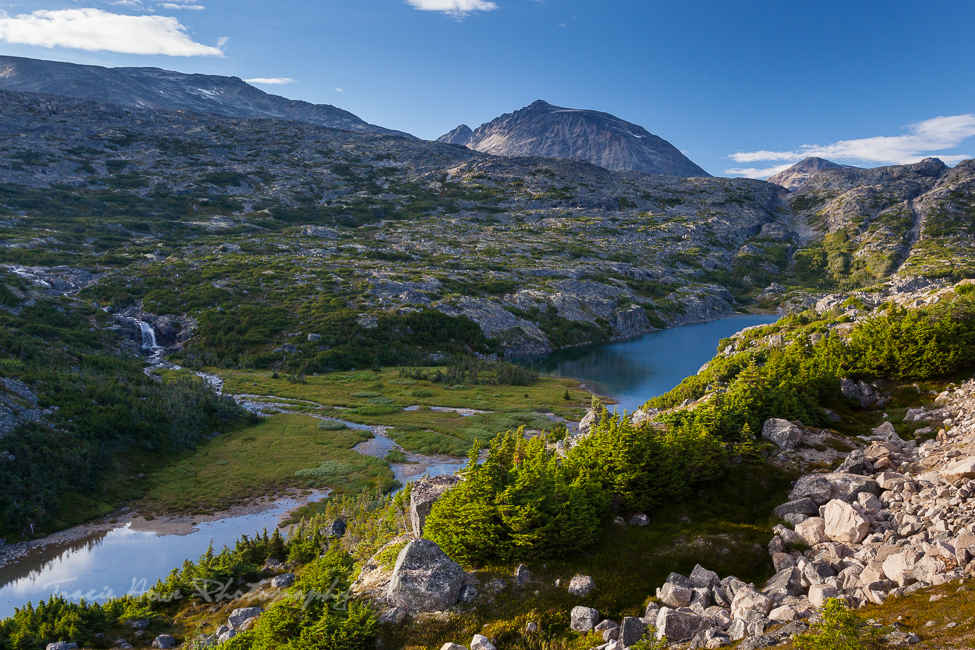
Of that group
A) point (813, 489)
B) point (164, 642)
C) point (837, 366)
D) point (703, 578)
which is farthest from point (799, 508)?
point (164, 642)

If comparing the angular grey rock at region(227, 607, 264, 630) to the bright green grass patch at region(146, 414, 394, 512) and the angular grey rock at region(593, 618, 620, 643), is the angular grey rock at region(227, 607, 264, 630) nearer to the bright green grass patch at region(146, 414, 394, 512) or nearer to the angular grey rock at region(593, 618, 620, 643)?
the angular grey rock at region(593, 618, 620, 643)

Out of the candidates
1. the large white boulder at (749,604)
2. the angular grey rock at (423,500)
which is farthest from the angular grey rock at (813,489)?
the angular grey rock at (423,500)

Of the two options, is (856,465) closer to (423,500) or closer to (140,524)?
(423,500)

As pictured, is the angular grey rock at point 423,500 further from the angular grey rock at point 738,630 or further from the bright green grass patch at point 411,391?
the bright green grass patch at point 411,391

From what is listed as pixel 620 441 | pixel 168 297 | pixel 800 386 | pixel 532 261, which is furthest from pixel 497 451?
pixel 532 261

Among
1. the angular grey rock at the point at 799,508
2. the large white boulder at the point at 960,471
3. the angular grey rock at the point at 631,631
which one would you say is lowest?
the angular grey rock at the point at 631,631
